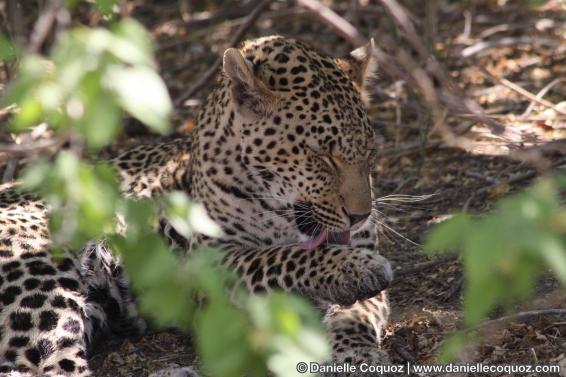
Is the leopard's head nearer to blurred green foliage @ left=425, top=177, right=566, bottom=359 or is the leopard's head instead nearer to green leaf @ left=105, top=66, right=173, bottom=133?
blurred green foliage @ left=425, top=177, right=566, bottom=359

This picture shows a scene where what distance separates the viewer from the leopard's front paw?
585 cm

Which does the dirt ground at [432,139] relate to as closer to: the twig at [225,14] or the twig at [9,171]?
the twig at [225,14]

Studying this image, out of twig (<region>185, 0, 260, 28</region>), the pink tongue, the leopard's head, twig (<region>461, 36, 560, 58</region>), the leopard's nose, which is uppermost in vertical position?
the leopard's head

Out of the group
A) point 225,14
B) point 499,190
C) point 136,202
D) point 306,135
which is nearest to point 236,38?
point 499,190

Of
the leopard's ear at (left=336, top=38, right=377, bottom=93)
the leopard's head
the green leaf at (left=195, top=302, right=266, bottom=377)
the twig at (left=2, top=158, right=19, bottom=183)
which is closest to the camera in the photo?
the green leaf at (left=195, top=302, right=266, bottom=377)

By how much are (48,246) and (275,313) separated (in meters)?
4.27

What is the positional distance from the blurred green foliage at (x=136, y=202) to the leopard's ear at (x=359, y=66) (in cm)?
401

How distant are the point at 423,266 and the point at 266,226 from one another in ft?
3.98

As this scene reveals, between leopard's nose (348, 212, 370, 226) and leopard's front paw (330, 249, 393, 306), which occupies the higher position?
leopard's nose (348, 212, 370, 226)

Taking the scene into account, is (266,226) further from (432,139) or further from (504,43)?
(504,43)

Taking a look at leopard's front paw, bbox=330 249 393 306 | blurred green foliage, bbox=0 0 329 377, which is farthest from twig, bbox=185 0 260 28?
blurred green foliage, bbox=0 0 329 377

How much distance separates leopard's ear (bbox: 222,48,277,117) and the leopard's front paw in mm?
1172

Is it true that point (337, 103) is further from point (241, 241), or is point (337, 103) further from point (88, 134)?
point (88, 134)

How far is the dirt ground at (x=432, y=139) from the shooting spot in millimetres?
6141
